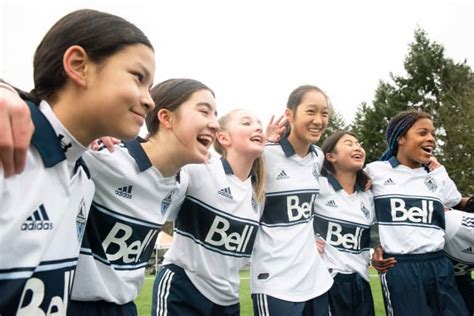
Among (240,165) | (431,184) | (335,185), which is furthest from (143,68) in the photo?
(431,184)

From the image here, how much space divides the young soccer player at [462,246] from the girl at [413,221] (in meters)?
0.13

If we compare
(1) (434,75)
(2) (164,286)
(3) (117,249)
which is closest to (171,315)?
(2) (164,286)

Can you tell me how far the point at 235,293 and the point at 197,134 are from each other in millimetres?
1019

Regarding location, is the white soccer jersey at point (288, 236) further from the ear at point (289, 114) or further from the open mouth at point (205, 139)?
the open mouth at point (205, 139)

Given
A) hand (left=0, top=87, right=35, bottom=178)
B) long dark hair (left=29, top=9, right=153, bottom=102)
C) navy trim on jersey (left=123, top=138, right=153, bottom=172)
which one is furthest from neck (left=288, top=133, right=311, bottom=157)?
hand (left=0, top=87, right=35, bottom=178)

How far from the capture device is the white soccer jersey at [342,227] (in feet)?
13.5

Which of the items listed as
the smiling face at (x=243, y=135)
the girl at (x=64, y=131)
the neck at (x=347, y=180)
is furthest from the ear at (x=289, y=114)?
the girl at (x=64, y=131)

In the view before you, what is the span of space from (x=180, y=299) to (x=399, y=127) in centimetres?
252

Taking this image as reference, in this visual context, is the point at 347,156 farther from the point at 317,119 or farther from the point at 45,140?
the point at 45,140

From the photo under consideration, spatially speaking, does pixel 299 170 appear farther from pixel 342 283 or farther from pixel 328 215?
pixel 342 283

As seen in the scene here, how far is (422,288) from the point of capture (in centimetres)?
390

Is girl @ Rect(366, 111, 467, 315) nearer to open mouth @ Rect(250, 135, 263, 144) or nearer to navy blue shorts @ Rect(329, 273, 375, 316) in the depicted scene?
navy blue shorts @ Rect(329, 273, 375, 316)

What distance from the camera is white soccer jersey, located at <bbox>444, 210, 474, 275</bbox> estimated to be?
4270 millimetres

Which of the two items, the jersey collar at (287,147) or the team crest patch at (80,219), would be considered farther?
the jersey collar at (287,147)
